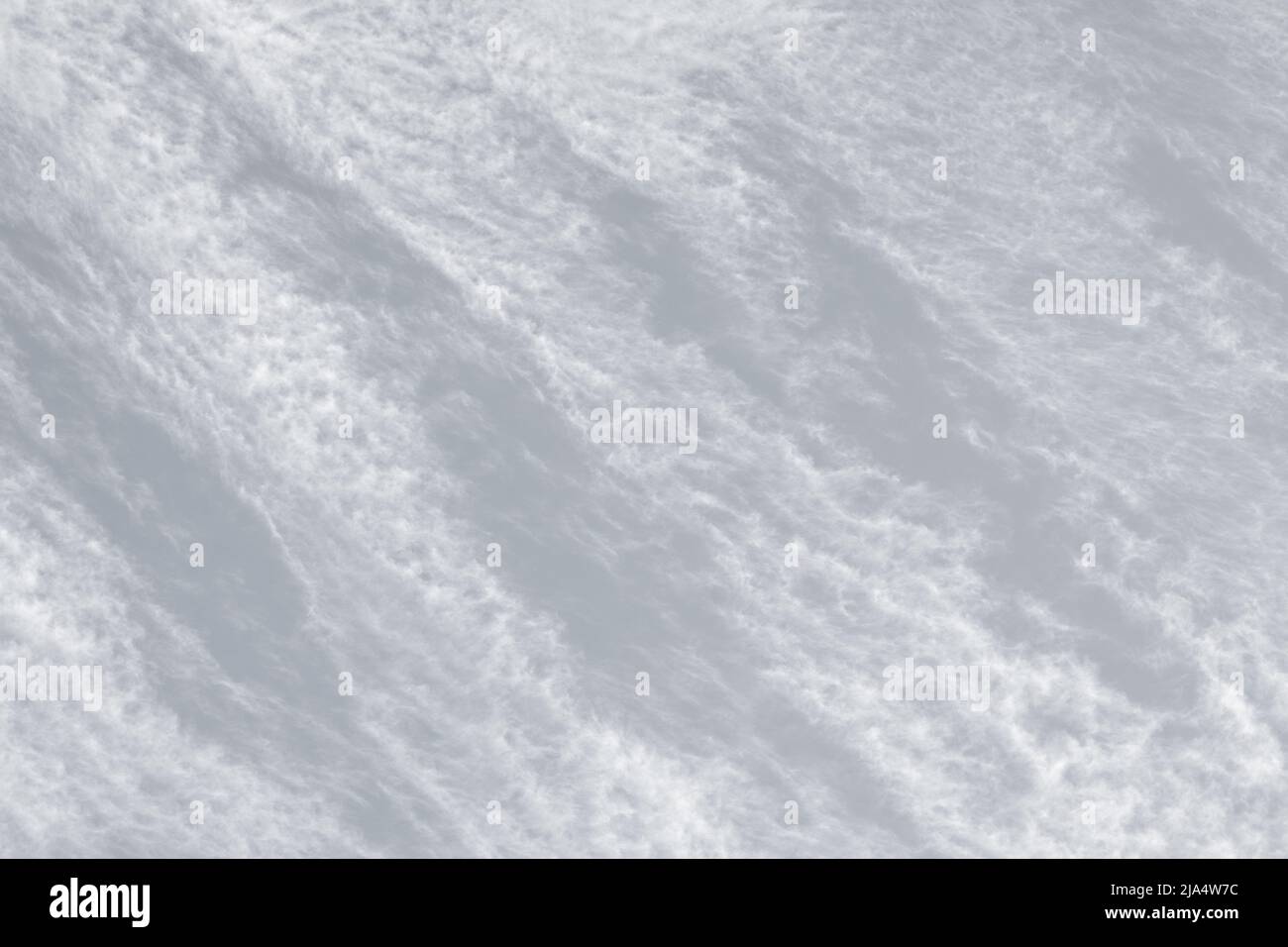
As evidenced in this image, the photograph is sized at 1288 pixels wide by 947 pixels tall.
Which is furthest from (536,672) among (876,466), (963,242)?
(963,242)

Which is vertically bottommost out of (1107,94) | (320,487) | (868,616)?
(868,616)

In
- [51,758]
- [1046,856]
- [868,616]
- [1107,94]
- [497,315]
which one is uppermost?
[1107,94]

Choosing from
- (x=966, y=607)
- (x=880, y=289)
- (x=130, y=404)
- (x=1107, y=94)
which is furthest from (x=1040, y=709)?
(x=130, y=404)

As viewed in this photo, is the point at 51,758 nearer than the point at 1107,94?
Yes

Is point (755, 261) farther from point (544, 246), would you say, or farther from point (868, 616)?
point (868, 616)

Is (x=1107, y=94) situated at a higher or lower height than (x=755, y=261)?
higher

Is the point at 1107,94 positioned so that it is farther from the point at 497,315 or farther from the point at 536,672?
the point at 536,672
